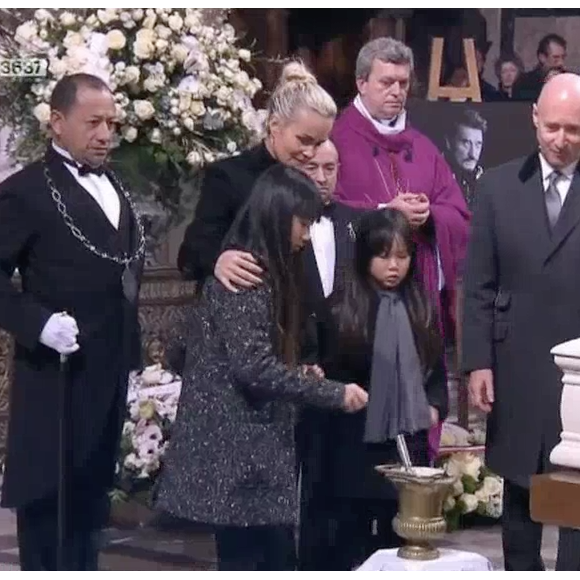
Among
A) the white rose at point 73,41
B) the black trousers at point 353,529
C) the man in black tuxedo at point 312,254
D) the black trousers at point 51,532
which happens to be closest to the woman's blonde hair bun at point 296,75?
the man in black tuxedo at point 312,254

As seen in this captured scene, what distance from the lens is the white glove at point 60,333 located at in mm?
5844

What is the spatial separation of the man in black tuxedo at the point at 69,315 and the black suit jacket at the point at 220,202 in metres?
0.22

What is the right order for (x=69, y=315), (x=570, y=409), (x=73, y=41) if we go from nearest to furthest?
(x=570, y=409)
(x=69, y=315)
(x=73, y=41)

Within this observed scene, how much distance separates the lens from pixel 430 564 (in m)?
5.07

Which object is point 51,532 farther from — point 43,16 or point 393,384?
point 43,16

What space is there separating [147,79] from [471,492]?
6.66 ft

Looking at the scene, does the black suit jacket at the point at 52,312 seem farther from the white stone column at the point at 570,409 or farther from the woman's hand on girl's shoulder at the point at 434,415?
the white stone column at the point at 570,409

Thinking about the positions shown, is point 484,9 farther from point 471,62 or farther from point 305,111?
point 305,111

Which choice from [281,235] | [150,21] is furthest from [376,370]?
[150,21]

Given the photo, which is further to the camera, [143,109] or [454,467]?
[454,467]

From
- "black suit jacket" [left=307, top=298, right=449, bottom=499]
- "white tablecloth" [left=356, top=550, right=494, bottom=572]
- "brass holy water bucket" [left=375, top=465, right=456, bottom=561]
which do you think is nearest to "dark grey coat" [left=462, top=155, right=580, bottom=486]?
"black suit jacket" [left=307, top=298, right=449, bottom=499]

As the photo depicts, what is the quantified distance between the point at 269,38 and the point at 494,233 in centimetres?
457

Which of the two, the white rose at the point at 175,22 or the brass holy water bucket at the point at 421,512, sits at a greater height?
the white rose at the point at 175,22

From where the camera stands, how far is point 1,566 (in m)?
→ 6.95
